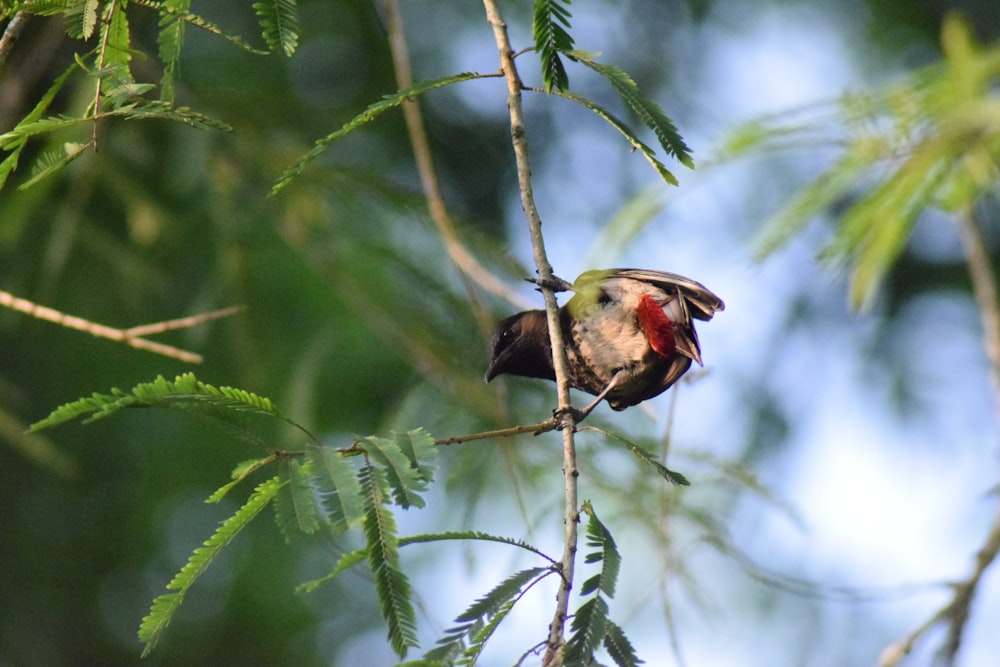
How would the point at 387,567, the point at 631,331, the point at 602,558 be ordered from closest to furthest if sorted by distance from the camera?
the point at 387,567 → the point at 602,558 → the point at 631,331

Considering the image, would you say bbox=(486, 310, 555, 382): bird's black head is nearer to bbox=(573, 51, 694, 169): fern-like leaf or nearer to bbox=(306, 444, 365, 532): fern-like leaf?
bbox=(573, 51, 694, 169): fern-like leaf

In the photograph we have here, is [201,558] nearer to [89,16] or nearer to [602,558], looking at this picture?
[602,558]

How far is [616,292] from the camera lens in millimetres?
3297

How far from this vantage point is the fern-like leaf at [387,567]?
156 cm

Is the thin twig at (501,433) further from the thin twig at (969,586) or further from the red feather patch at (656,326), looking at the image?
the thin twig at (969,586)

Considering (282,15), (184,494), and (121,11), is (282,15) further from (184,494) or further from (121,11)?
(184,494)

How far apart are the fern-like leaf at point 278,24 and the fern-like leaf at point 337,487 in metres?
0.75

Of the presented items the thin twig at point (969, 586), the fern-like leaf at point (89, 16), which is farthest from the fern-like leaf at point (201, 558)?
the thin twig at point (969, 586)

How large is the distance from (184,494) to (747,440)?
4.10 metres

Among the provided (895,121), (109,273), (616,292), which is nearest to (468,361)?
(616,292)

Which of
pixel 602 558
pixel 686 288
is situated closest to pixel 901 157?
pixel 686 288

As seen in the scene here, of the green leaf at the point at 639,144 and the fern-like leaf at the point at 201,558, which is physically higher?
the green leaf at the point at 639,144

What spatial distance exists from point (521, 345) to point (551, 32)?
5.77ft

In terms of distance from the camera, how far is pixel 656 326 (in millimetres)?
Result: 3082
